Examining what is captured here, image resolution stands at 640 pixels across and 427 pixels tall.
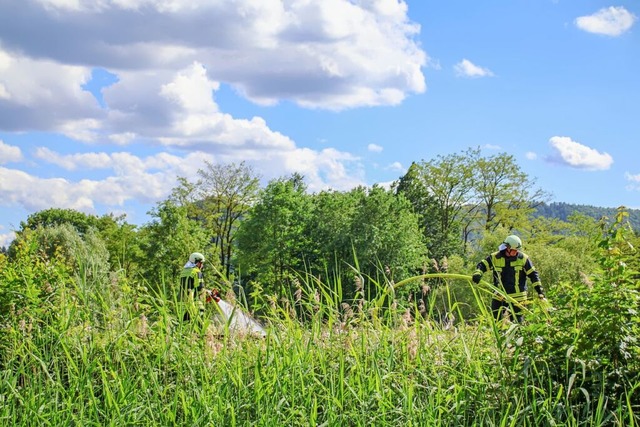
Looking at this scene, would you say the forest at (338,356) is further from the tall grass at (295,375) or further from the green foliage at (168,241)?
the green foliage at (168,241)

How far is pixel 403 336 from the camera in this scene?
580 centimetres

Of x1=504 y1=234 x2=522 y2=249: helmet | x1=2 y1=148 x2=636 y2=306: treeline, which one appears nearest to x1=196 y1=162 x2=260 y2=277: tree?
x1=2 y1=148 x2=636 y2=306: treeline

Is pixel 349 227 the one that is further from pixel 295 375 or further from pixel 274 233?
pixel 295 375

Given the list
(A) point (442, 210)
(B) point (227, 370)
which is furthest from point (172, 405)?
(A) point (442, 210)

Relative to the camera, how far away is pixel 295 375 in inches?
209

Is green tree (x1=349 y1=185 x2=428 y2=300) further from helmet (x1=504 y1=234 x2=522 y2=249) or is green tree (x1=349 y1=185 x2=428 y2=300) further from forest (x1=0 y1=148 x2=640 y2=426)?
forest (x1=0 y1=148 x2=640 y2=426)

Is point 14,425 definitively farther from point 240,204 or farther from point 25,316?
point 240,204

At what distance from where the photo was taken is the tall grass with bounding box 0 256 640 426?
477 centimetres

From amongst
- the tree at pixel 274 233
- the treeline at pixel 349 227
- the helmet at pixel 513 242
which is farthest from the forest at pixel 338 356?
the tree at pixel 274 233

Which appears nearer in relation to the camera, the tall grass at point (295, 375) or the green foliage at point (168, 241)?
the tall grass at point (295, 375)

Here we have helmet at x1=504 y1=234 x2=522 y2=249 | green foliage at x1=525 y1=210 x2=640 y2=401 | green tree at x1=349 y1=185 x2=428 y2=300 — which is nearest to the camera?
green foliage at x1=525 y1=210 x2=640 y2=401

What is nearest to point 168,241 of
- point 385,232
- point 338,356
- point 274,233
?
point 274,233

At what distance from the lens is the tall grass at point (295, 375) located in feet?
15.6

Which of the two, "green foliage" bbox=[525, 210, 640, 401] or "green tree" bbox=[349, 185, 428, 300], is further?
"green tree" bbox=[349, 185, 428, 300]
